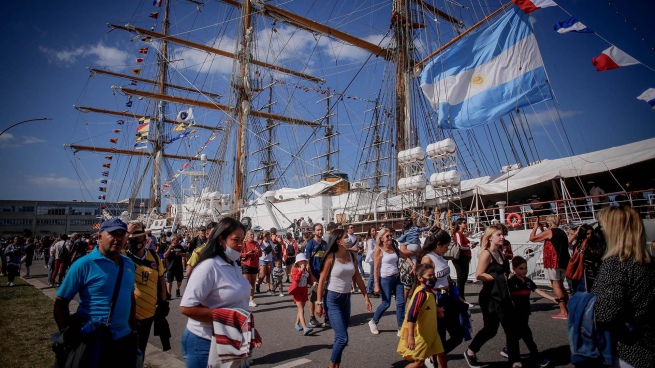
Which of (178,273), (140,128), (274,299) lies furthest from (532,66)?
(140,128)

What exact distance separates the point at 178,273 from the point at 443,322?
7.72 meters

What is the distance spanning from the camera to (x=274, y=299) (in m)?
9.78

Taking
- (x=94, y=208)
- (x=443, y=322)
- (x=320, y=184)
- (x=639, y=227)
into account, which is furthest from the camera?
(x=94, y=208)

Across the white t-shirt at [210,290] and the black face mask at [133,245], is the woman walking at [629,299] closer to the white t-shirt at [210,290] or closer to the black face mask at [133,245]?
the white t-shirt at [210,290]

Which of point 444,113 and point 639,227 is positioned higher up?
point 444,113

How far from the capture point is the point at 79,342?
2.52 meters

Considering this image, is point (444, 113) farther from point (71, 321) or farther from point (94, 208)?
point (94, 208)

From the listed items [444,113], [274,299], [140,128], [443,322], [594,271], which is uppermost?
[140,128]

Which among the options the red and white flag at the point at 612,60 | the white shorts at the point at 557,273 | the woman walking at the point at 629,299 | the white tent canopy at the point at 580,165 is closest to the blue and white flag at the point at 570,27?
the red and white flag at the point at 612,60

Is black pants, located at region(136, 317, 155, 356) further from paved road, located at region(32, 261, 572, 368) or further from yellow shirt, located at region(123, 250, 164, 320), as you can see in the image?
Result: paved road, located at region(32, 261, 572, 368)

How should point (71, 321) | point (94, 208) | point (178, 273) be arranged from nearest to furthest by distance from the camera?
point (71, 321) < point (178, 273) < point (94, 208)

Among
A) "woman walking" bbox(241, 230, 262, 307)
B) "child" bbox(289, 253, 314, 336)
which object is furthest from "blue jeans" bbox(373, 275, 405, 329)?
"woman walking" bbox(241, 230, 262, 307)

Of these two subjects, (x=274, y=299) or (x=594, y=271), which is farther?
(x=274, y=299)

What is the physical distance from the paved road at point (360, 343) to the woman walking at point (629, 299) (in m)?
2.42
